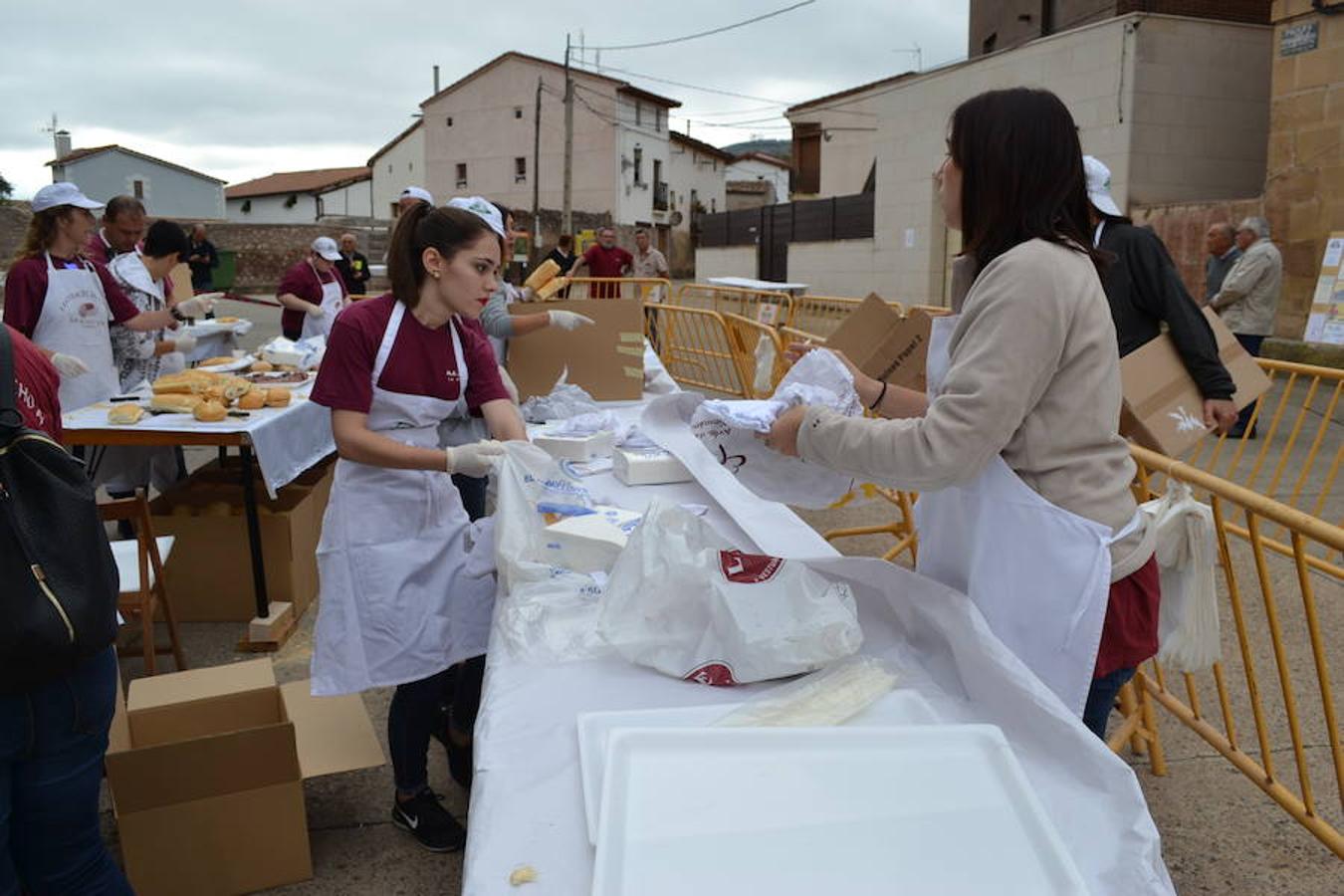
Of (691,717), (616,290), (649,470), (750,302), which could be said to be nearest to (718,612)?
(691,717)

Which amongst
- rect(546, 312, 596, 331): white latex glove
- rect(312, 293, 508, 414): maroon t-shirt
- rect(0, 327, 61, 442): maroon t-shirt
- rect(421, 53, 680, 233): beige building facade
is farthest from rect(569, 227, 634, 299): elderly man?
rect(421, 53, 680, 233): beige building facade

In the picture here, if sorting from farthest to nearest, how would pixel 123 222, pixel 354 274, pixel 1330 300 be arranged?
pixel 354 274
pixel 1330 300
pixel 123 222

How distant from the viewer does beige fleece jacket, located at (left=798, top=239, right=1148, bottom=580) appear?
1.45 m

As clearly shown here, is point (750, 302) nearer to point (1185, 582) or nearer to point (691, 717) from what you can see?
point (1185, 582)

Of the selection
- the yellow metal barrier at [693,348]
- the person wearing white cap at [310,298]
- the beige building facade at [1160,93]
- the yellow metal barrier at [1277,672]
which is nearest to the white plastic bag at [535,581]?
the yellow metal barrier at [1277,672]

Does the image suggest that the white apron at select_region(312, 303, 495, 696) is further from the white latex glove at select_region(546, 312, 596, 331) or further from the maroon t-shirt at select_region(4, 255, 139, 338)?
the maroon t-shirt at select_region(4, 255, 139, 338)

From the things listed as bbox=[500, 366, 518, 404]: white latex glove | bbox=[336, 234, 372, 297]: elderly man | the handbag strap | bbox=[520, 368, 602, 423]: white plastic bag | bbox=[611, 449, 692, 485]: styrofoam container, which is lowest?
bbox=[611, 449, 692, 485]: styrofoam container

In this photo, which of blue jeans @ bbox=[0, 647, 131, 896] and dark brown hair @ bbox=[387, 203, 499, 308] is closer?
blue jeans @ bbox=[0, 647, 131, 896]

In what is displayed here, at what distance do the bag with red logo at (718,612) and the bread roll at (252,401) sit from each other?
10.4 ft

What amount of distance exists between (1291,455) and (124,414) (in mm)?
7337

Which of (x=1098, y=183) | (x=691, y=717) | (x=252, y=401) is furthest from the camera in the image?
(x=252, y=401)

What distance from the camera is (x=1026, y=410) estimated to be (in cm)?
150

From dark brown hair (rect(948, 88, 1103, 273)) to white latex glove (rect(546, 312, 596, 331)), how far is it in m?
3.23

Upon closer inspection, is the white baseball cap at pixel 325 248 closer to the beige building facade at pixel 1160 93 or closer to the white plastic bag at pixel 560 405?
the white plastic bag at pixel 560 405
